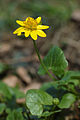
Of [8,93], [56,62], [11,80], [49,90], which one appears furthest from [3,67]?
[56,62]

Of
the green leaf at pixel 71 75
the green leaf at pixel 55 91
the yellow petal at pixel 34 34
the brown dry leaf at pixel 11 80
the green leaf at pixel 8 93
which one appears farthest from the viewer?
the brown dry leaf at pixel 11 80

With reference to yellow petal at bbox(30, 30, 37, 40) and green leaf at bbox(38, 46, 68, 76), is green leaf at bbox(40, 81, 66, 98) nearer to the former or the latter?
green leaf at bbox(38, 46, 68, 76)

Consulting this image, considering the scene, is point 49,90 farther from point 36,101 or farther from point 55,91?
point 36,101

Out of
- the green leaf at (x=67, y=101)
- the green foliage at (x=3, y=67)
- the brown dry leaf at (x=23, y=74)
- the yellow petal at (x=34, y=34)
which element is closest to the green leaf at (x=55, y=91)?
the green leaf at (x=67, y=101)

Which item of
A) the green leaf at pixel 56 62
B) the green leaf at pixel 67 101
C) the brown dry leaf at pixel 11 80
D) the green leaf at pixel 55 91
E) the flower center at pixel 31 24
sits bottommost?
the brown dry leaf at pixel 11 80

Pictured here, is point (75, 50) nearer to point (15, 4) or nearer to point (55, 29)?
point (55, 29)

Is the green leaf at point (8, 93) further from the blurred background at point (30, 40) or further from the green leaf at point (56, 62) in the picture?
the green leaf at point (56, 62)
